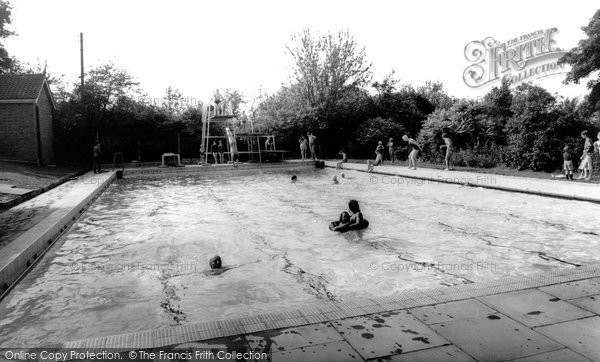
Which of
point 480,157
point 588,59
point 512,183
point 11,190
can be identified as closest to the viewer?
point 11,190

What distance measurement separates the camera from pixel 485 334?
11.7ft

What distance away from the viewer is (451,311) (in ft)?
13.3

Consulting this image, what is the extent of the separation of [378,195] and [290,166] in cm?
1161

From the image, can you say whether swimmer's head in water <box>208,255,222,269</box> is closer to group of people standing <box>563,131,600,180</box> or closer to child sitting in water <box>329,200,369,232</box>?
child sitting in water <box>329,200,369,232</box>

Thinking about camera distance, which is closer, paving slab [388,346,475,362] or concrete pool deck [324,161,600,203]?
paving slab [388,346,475,362]

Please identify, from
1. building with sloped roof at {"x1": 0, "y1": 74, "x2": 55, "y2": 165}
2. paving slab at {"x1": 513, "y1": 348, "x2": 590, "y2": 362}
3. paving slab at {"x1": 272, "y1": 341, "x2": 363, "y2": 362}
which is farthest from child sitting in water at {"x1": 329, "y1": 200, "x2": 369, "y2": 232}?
building with sloped roof at {"x1": 0, "y1": 74, "x2": 55, "y2": 165}

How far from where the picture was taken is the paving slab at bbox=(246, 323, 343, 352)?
11.1ft

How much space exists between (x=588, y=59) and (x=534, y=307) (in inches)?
1199

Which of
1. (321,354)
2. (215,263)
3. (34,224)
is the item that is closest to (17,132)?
(34,224)

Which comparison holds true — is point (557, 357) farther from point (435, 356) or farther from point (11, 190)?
point (11, 190)

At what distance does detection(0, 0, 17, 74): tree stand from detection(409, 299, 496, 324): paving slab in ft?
128

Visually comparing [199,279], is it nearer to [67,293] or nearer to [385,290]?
[67,293]

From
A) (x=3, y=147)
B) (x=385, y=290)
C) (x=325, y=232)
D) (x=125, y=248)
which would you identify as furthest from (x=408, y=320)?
(x=3, y=147)

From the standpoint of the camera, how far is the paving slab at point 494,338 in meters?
3.27
